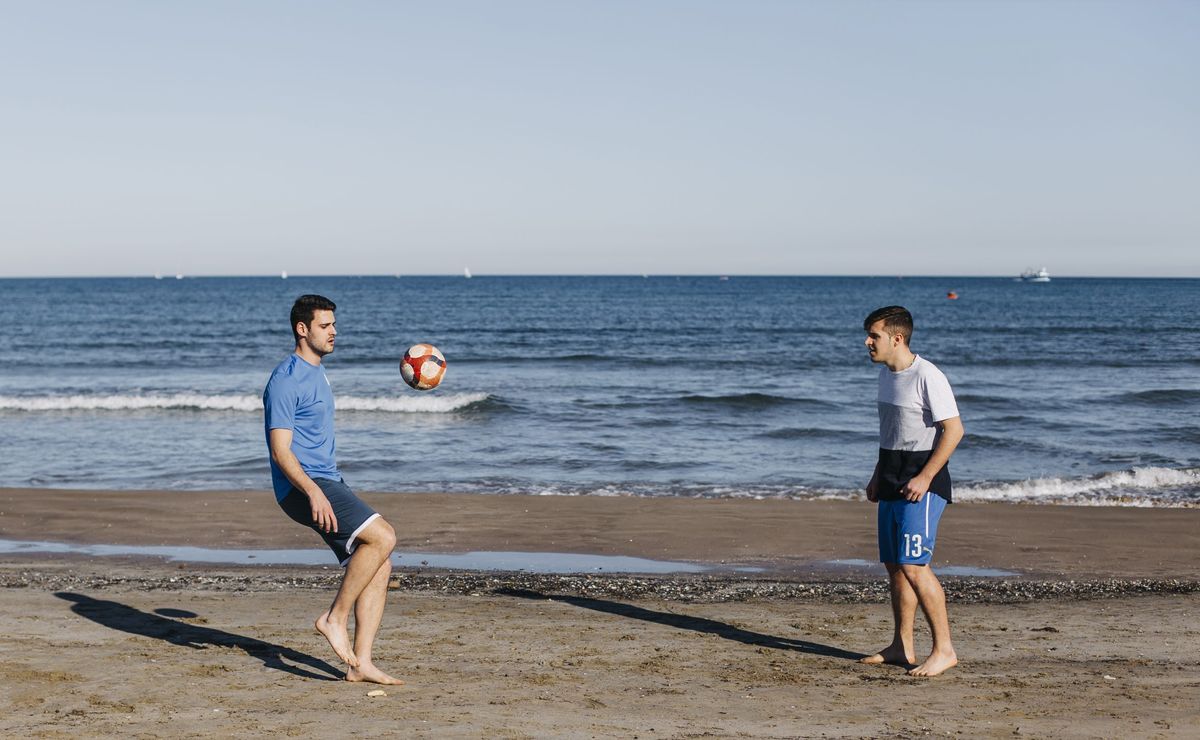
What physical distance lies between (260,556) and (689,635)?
480cm

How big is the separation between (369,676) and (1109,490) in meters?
11.5

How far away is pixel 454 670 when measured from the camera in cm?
611

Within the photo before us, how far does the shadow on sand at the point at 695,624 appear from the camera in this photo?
6680 millimetres

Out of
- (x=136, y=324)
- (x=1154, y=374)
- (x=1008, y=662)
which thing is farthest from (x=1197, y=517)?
(x=136, y=324)

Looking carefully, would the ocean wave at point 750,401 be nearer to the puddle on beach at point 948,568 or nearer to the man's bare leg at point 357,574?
the puddle on beach at point 948,568

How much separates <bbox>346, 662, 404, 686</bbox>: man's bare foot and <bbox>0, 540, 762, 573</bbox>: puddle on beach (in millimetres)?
3623

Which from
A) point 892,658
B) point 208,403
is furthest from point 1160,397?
point 892,658

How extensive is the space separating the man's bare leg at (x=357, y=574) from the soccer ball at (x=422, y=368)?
8.10ft

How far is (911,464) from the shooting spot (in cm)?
597

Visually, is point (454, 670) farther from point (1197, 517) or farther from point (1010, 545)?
point (1197, 517)

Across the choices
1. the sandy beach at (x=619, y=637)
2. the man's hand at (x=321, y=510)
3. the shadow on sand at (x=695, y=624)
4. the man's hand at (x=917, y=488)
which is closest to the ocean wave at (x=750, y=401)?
the sandy beach at (x=619, y=637)

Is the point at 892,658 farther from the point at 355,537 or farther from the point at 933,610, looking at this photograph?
the point at 355,537

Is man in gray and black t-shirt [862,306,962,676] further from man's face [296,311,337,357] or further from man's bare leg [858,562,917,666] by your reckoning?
man's face [296,311,337,357]

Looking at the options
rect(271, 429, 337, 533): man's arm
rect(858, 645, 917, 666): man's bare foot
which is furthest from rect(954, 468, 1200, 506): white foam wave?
rect(271, 429, 337, 533): man's arm
